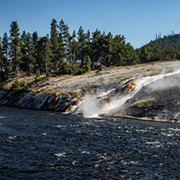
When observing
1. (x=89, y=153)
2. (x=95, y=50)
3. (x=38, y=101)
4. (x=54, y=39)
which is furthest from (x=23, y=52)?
(x=89, y=153)

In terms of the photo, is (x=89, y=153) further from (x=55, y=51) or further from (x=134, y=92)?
(x=55, y=51)

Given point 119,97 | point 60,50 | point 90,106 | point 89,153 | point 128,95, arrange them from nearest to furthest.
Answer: point 89,153 → point 90,106 → point 128,95 → point 119,97 → point 60,50

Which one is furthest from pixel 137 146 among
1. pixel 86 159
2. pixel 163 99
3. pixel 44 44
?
pixel 44 44

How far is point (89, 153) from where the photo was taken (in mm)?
15727

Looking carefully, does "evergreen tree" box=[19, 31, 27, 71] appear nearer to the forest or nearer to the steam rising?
the forest

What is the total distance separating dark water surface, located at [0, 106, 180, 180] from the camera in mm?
12391

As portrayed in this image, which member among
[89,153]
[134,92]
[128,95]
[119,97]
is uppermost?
[134,92]

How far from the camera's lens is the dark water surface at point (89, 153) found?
1239cm

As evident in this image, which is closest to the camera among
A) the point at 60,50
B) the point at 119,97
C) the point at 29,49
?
the point at 119,97

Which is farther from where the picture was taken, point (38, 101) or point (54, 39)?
point (54, 39)

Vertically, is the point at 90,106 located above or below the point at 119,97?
below

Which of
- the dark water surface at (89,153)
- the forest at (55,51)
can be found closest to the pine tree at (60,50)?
the forest at (55,51)

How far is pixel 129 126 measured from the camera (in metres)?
25.5

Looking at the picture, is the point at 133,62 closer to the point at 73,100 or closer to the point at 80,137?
the point at 73,100
